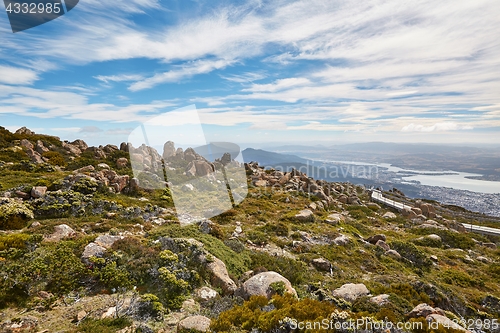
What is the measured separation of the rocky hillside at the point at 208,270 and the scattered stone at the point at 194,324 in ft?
0.09

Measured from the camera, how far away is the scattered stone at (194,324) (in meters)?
6.59

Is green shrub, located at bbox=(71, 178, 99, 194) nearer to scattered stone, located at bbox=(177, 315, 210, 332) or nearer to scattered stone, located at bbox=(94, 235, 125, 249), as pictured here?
scattered stone, located at bbox=(94, 235, 125, 249)

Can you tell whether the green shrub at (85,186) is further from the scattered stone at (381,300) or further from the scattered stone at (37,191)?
the scattered stone at (381,300)

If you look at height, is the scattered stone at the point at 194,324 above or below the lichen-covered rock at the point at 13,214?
below

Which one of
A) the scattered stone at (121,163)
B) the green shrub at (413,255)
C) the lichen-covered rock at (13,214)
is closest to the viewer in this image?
the lichen-covered rock at (13,214)

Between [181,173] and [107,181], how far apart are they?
479 inches

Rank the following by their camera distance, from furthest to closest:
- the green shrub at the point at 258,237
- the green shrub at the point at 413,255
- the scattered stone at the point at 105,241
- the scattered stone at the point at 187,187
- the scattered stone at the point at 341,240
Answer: the scattered stone at the point at 187,187
the scattered stone at the point at 341,240
the green shrub at the point at 258,237
the green shrub at the point at 413,255
the scattered stone at the point at 105,241

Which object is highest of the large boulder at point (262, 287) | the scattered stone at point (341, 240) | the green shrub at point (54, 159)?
the green shrub at point (54, 159)

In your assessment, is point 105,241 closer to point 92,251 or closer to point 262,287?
point 92,251

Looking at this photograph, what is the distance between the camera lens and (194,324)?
6715mm

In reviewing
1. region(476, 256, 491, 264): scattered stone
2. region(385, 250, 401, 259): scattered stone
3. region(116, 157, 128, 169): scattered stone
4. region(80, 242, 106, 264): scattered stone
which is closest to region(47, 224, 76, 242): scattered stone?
region(80, 242, 106, 264): scattered stone

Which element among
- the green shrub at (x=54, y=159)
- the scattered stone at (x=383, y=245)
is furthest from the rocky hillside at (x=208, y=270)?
the green shrub at (x=54, y=159)

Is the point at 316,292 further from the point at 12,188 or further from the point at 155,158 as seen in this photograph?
the point at 155,158

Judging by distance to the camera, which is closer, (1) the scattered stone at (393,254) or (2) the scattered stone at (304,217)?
(1) the scattered stone at (393,254)
